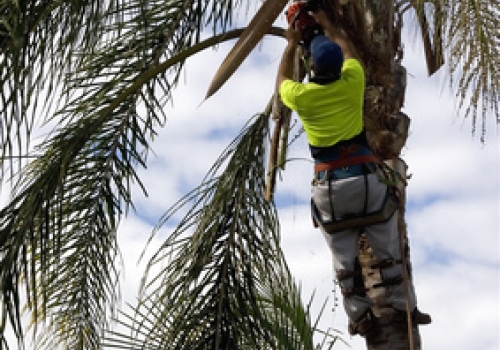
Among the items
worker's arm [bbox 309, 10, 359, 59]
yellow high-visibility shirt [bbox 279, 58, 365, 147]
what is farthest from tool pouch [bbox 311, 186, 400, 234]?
worker's arm [bbox 309, 10, 359, 59]

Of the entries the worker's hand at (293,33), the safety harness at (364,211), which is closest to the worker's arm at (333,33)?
the worker's hand at (293,33)

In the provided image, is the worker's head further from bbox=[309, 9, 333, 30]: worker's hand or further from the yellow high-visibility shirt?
bbox=[309, 9, 333, 30]: worker's hand

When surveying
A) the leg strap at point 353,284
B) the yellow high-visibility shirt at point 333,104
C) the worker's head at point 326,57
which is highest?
the worker's head at point 326,57

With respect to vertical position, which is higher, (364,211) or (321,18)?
(321,18)

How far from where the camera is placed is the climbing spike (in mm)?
5383

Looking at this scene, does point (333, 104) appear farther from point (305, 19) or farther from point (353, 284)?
point (353, 284)

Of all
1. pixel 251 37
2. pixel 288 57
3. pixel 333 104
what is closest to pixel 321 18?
pixel 288 57

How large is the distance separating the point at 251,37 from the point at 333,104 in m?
0.62

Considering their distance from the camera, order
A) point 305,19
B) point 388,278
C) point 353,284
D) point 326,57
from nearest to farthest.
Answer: point 326,57
point 388,278
point 353,284
point 305,19

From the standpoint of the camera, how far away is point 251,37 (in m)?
5.42

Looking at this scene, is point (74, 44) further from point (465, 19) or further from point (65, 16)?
point (465, 19)

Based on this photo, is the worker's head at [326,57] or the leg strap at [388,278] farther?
the leg strap at [388,278]

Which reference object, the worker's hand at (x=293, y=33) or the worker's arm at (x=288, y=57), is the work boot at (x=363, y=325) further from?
the worker's hand at (x=293, y=33)

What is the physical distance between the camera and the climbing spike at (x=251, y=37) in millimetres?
5383
